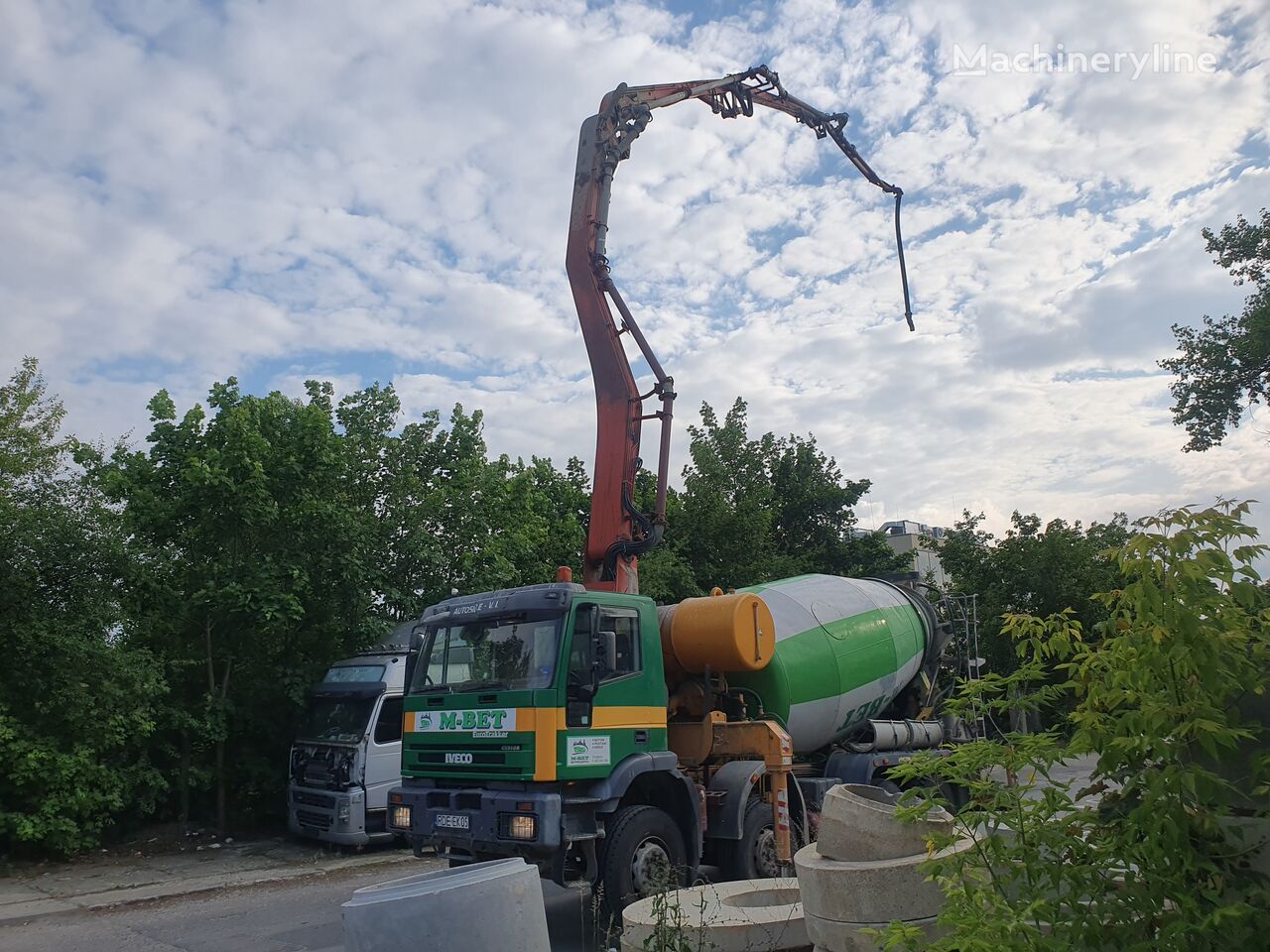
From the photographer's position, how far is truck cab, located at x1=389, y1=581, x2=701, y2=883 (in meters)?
7.46

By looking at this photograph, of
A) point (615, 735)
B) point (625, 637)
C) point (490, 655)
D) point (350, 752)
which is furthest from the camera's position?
point (350, 752)

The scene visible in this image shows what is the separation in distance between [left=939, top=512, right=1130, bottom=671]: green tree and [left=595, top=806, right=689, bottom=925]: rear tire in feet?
66.1

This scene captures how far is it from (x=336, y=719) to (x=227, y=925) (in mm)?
4344

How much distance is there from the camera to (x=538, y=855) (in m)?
7.35

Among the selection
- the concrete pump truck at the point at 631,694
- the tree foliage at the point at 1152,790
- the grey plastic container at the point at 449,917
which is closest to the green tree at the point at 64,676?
the concrete pump truck at the point at 631,694

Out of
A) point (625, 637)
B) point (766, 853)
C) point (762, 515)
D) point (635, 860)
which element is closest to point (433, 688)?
point (625, 637)

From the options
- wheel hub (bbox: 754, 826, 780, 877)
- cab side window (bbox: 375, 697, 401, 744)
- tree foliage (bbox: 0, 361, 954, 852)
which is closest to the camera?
wheel hub (bbox: 754, 826, 780, 877)

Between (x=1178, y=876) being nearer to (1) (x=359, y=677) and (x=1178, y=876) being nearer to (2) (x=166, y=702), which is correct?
(1) (x=359, y=677)

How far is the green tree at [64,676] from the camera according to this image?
11047mm

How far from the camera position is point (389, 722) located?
12.7m

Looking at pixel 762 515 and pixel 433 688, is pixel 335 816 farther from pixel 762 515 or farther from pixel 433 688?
pixel 762 515

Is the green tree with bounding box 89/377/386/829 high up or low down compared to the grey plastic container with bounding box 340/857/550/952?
up

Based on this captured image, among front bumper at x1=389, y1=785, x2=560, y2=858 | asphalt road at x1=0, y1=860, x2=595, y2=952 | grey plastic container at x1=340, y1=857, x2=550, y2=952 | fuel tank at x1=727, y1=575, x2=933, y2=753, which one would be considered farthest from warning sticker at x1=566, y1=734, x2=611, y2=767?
grey plastic container at x1=340, y1=857, x2=550, y2=952

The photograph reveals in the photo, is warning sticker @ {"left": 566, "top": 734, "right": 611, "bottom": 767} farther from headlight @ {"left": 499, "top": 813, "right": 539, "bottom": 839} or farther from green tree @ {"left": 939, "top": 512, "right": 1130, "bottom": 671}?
green tree @ {"left": 939, "top": 512, "right": 1130, "bottom": 671}
